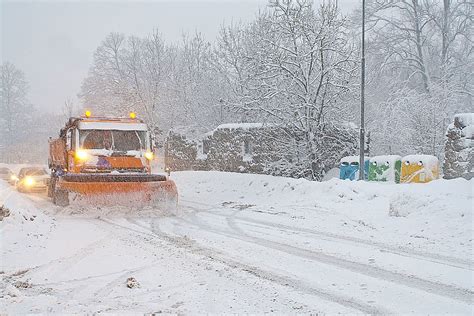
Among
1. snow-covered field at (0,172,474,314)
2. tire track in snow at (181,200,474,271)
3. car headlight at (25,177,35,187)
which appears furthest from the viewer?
car headlight at (25,177,35,187)

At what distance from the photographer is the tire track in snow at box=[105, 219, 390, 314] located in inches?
185

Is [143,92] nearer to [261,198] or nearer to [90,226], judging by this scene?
[261,198]

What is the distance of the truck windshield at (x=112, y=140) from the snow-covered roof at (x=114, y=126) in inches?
3.5

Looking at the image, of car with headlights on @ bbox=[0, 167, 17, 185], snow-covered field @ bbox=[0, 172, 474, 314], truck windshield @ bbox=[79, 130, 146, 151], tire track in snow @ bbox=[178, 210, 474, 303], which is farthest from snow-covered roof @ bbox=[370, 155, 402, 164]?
car with headlights on @ bbox=[0, 167, 17, 185]

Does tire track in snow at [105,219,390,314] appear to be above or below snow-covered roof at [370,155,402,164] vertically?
below

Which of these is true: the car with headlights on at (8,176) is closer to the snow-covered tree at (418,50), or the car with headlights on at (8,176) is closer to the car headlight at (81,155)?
the car headlight at (81,155)

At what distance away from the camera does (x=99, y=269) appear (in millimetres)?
6180

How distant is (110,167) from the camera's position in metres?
12.9

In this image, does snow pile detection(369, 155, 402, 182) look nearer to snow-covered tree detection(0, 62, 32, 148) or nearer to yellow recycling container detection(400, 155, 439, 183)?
yellow recycling container detection(400, 155, 439, 183)

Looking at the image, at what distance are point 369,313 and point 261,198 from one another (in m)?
11.3

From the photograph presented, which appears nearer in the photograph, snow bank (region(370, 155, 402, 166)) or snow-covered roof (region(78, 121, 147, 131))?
snow-covered roof (region(78, 121, 147, 131))

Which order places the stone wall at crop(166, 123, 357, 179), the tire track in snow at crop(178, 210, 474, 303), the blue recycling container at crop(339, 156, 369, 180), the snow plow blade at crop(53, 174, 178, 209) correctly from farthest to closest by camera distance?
the stone wall at crop(166, 123, 357, 179), the blue recycling container at crop(339, 156, 369, 180), the snow plow blade at crop(53, 174, 178, 209), the tire track in snow at crop(178, 210, 474, 303)

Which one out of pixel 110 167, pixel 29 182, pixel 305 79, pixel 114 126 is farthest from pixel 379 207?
pixel 29 182

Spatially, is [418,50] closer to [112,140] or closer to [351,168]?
[351,168]
